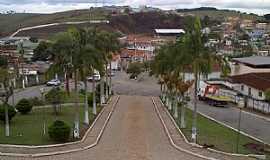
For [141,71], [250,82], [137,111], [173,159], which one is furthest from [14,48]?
[173,159]

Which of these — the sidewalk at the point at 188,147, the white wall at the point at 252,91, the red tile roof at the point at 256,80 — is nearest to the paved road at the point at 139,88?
the white wall at the point at 252,91

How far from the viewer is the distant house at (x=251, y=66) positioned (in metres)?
68.3

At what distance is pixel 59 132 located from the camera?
2616 centimetres

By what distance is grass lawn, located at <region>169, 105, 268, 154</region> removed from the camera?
27516 mm

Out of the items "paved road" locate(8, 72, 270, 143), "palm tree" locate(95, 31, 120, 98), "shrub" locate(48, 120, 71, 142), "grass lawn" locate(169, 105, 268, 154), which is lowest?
"paved road" locate(8, 72, 270, 143)

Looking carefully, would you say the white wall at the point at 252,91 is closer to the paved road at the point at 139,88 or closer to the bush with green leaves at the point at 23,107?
the paved road at the point at 139,88

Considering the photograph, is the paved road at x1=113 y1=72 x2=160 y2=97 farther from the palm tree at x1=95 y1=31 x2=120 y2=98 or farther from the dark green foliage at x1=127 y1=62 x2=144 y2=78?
the palm tree at x1=95 y1=31 x2=120 y2=98

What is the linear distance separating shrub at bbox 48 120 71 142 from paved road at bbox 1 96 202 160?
1.81m

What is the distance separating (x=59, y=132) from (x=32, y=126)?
570 cm

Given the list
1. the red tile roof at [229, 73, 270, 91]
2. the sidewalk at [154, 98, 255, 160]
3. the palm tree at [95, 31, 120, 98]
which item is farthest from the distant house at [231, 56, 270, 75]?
the sidewalk at [154, 98, 255, 160]

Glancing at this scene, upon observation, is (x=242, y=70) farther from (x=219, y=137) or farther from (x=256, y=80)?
(x=219, y=137)

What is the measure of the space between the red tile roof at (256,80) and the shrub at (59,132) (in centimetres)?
3310

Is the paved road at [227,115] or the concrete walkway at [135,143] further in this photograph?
the paved road at [227,115]

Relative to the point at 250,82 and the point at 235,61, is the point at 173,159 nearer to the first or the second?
the point at 250,82
